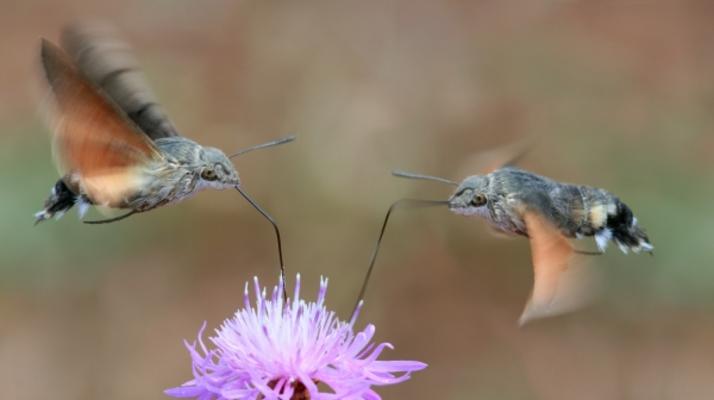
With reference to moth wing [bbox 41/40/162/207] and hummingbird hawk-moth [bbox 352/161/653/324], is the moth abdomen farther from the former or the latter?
moth wing [bbox 41/40/162/207]

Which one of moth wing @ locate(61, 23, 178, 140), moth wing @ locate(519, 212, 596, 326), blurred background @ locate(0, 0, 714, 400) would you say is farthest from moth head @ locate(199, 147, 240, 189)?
blurred background @ locate(0, 0, 714, 400)

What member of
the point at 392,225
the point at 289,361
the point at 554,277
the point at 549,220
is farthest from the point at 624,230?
the point at 392,225

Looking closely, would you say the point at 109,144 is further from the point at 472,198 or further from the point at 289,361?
the point at 472,198

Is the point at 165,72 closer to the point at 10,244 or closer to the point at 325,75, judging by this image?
the point at 325,75

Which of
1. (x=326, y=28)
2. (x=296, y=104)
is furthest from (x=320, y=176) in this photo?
(x=326, y=28)

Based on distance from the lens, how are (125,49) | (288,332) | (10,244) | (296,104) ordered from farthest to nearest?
(296,104) → (10,244) → (125,49) → (288,332)

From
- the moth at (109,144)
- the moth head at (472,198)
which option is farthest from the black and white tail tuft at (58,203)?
the moth head at (472,198)
